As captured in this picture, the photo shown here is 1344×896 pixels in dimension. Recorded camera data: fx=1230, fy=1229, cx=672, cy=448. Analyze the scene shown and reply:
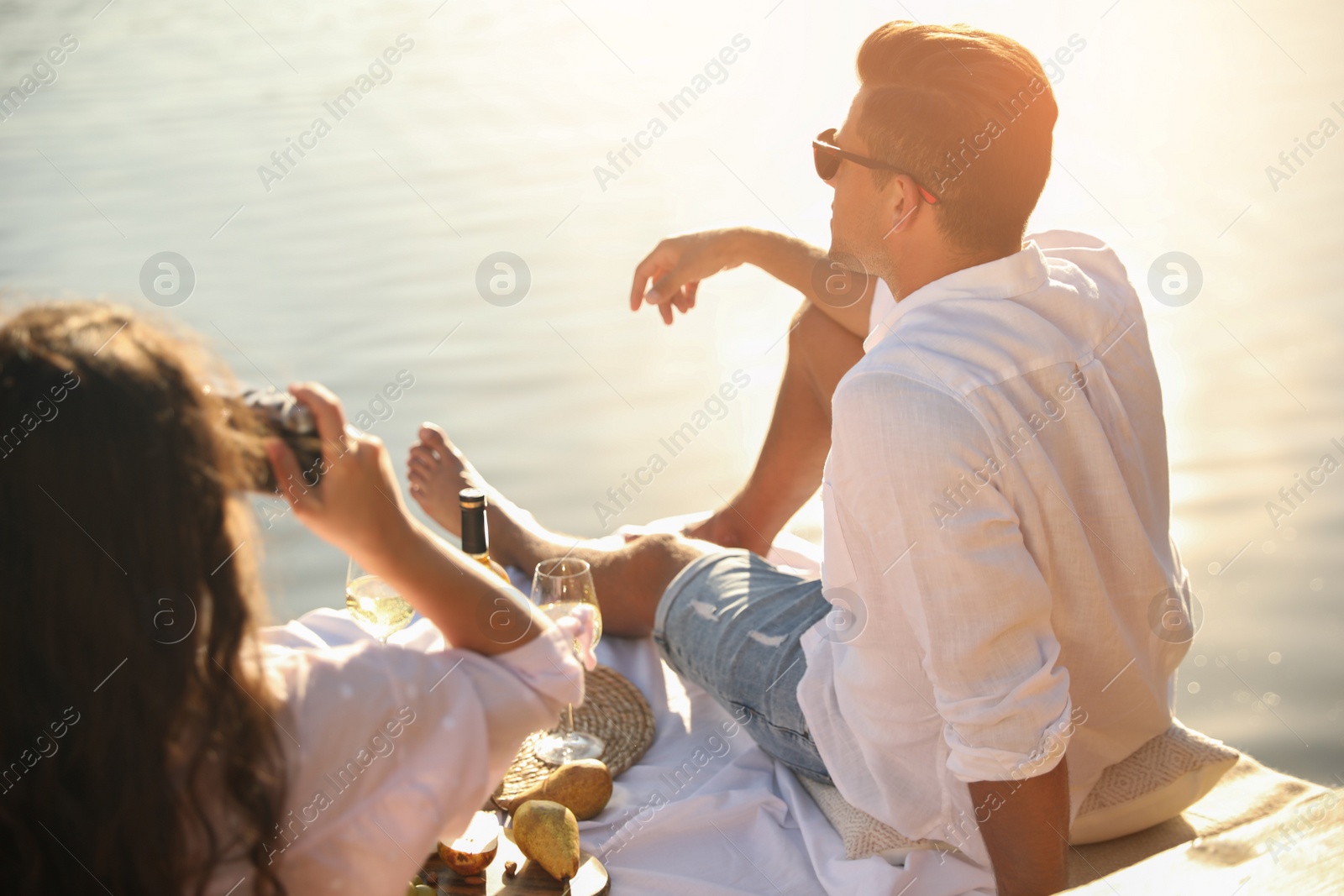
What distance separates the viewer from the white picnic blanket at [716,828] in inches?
68.7

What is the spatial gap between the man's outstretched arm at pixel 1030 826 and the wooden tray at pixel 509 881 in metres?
0.53

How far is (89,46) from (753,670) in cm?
800

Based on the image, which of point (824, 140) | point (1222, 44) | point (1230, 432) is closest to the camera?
point (824, 140)

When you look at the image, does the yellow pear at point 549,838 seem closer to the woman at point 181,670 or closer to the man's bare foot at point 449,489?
the woman at point 181,670

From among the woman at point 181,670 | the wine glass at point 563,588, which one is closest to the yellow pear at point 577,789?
the wine glass at point 563,588

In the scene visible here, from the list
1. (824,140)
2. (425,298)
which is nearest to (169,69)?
(425,298)

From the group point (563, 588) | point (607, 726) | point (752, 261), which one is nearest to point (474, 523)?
point (563, 588)

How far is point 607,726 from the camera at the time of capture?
214 centimetres

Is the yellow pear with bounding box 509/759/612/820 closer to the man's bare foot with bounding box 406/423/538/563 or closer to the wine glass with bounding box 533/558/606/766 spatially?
the wine glass with bounding box 533/558/606/766

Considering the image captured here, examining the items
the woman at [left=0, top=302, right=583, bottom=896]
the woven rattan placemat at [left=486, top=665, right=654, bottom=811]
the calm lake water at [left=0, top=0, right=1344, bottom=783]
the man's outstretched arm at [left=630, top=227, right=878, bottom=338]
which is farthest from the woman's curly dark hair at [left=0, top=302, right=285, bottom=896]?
the man's outstretched arm at [left=630, top=227, right=878, bottom=338]

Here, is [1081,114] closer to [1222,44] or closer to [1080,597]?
[1222,44]

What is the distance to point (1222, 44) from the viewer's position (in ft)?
22.6

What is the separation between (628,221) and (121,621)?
4.24 meters

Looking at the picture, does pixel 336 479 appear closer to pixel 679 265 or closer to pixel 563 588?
pixel 563 588
